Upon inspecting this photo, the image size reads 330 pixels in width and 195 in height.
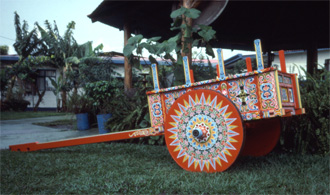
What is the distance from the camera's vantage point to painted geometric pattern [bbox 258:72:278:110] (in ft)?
7.48

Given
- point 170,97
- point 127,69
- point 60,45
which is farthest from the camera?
point 60,45

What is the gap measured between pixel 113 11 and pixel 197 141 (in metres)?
4.23

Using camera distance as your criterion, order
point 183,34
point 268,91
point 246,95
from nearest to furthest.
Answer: point 268,91 → point 246,95 → point 183,34

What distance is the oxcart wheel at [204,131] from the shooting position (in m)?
2.39

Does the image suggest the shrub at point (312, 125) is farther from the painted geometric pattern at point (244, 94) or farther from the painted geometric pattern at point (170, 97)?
the painted geometric pattern at point (170, 97)

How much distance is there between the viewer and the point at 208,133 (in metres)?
2.49

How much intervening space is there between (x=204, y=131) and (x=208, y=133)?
0.04 m

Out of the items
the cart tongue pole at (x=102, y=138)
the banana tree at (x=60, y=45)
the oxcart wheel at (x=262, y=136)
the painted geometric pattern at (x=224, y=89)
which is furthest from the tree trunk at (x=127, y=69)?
the banana tree at (x=60, y=45)

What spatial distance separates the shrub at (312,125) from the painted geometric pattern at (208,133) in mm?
1245

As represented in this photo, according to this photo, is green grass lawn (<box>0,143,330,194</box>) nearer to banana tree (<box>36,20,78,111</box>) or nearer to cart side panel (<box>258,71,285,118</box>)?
cart side panel (<box>258,71,285,118</box>)

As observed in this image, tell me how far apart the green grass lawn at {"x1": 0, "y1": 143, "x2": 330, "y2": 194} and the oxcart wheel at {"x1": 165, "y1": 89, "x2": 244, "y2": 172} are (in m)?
0.13

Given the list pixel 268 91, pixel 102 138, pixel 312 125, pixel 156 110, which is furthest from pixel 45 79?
pixel 268 91

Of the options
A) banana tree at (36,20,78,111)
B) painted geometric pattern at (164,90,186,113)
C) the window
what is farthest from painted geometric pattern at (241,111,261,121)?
the window

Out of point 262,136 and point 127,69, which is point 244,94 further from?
point 127,69
